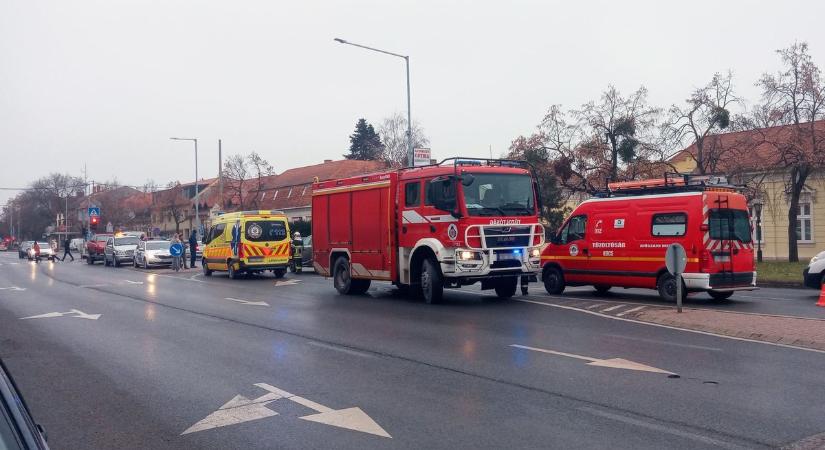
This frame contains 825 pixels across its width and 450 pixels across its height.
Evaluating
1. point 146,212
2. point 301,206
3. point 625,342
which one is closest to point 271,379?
point 625,342

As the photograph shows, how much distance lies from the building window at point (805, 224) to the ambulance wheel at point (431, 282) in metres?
30.7

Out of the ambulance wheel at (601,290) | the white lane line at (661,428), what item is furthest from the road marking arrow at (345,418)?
the ambulance wheel at (601,290)

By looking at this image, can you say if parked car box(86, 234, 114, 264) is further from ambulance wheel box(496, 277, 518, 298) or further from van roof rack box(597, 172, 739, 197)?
van roof rack box(597, 172, 739, 197)

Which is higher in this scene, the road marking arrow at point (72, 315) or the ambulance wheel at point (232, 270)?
the ambulance wheel at point (232, 270)

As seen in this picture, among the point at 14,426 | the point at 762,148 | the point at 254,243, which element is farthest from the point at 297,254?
the point at 14,426

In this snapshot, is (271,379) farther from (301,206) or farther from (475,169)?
(301,206)

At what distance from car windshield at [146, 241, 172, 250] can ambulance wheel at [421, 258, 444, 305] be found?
78.1ft

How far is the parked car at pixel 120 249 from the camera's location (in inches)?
1559

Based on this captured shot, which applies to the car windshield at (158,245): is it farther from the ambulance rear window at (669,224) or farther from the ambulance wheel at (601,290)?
the ambulance rear window at (669,224)

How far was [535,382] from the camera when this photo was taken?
25.3 ft

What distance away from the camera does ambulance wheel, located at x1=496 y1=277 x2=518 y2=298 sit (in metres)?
16.4

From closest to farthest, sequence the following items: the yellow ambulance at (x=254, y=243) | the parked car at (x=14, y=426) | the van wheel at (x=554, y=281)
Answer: the parked car at (x=14, y=426) < the van wheel at (x=554, y=281) < the yellow ambulance at (x=254, y=243)

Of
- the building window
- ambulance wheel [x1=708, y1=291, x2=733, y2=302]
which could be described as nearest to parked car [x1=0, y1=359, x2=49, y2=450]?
ambulance wheel [x1=708, y1=291, x2=733, y2=302]

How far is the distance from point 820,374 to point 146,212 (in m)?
94.6
